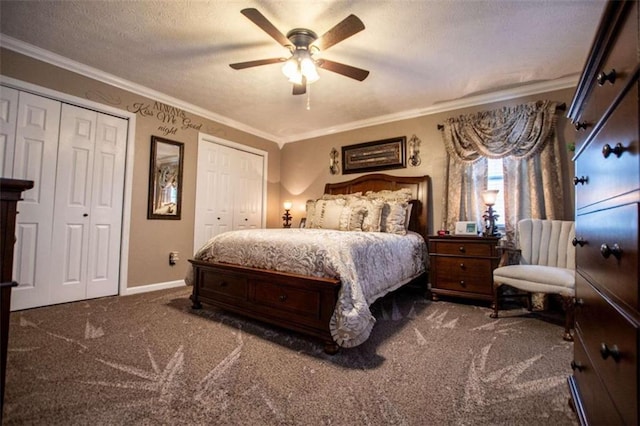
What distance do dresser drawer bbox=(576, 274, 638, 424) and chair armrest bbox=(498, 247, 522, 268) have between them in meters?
1.74

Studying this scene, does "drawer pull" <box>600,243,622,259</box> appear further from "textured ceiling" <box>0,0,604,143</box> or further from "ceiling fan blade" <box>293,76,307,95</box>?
"ceiling fan blade" <box>293,76,307,95</box>

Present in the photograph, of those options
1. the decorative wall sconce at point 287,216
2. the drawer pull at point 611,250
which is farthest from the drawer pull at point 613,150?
the decorative wall sconce at point 287,216

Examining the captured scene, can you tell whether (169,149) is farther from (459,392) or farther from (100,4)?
(459,392)

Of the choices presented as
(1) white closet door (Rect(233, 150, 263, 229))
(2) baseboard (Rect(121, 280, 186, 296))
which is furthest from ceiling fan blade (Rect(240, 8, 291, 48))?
(2) baseboard (Rect(121, 280, 186, 296))

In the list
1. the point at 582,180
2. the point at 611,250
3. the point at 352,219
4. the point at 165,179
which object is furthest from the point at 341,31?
the point at 165,179

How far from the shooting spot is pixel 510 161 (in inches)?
127

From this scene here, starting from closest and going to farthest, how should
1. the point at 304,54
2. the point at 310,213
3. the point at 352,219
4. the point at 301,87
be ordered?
1. the point at 304,54
2. the point at 301,87
3. the point at 352,219
4. the point at 310,213

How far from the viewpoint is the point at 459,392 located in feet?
4.58

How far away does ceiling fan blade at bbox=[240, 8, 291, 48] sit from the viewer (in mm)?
1787

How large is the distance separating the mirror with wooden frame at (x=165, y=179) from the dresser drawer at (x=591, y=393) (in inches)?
153

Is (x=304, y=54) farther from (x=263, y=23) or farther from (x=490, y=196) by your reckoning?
(x=490, y=196)

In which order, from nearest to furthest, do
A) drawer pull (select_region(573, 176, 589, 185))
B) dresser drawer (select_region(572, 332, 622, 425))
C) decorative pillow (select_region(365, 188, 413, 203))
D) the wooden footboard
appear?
dresser drawer (select_region(572, 332, 622, 425)), drawer pull (select_region(573, 176, 589, 185)), the wooden footboard, decorative pillow (select_region(365, 188, 413, 203))

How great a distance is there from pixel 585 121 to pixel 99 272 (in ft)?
13.3

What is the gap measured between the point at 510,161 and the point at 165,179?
4.11 m
